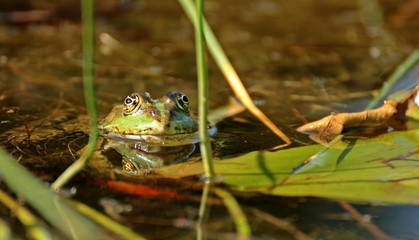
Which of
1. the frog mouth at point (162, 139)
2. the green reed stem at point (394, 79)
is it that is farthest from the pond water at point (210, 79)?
the green reed stem at point (394, 79)

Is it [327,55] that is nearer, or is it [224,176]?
[224,176]

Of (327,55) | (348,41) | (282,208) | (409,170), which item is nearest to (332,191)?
(282,208)

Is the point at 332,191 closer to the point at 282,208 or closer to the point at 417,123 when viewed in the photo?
the point at 282,208

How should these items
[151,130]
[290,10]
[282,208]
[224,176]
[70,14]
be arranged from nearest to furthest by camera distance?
[282,208]
[224,176]
[151,130]
[70,14]
[290,10]

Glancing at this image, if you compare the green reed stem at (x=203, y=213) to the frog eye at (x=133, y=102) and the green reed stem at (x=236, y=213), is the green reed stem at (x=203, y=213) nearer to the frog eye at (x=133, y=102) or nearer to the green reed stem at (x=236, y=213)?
the green reed stem at (x=236, y=213)

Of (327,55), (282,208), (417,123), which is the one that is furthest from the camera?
(327,55)

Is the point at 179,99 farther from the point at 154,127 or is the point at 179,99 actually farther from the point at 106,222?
the point at 106,222

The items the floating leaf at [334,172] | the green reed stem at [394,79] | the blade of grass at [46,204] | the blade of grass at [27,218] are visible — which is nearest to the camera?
the blade of grass at [46,204]
